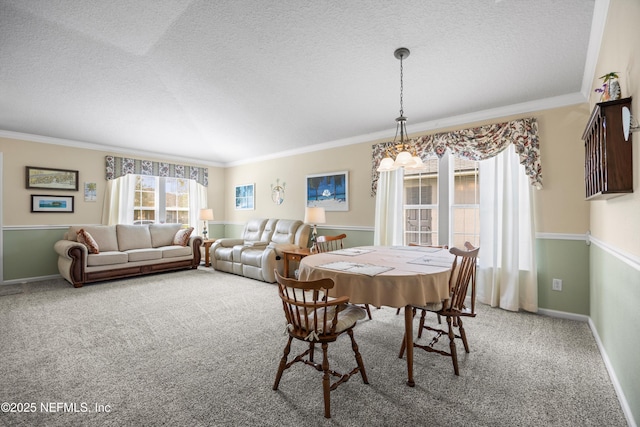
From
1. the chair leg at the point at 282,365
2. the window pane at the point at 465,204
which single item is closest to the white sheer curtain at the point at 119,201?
the chair leg at the point at 282,365

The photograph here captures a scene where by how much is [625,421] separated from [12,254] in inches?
295

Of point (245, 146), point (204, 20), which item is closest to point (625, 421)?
point (204, 20)

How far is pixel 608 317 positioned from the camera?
2.29 metres

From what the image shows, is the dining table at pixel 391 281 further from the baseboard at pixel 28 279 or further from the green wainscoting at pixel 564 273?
the baseboard at pixel 28 279

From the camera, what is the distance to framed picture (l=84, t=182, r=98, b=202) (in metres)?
5.55

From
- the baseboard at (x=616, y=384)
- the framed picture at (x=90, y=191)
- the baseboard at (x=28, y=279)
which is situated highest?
the framed picture at (x=90, y=191)

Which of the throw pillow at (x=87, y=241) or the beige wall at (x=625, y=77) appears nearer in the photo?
the beige wall at (x=625, y=77)

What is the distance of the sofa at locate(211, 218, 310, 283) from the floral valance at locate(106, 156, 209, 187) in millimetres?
1961

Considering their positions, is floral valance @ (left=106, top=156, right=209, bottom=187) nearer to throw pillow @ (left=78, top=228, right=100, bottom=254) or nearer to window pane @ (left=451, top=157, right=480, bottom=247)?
throw pillow @ (left=78, top=228, right=100, bottom=254)

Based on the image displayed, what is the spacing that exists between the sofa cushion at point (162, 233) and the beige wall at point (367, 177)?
5.17 ft

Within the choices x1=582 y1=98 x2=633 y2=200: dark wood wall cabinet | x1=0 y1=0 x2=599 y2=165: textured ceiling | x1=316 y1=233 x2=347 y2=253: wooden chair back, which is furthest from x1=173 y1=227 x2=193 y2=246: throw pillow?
x1=582 y1=98 x2=633 y2=200: dark wood wall cabinet

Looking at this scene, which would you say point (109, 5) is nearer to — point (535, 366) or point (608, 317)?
point (535, 366)

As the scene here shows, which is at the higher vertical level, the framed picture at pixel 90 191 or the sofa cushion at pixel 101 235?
the framed picture at pixel 90 191

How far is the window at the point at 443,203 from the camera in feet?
13.4
